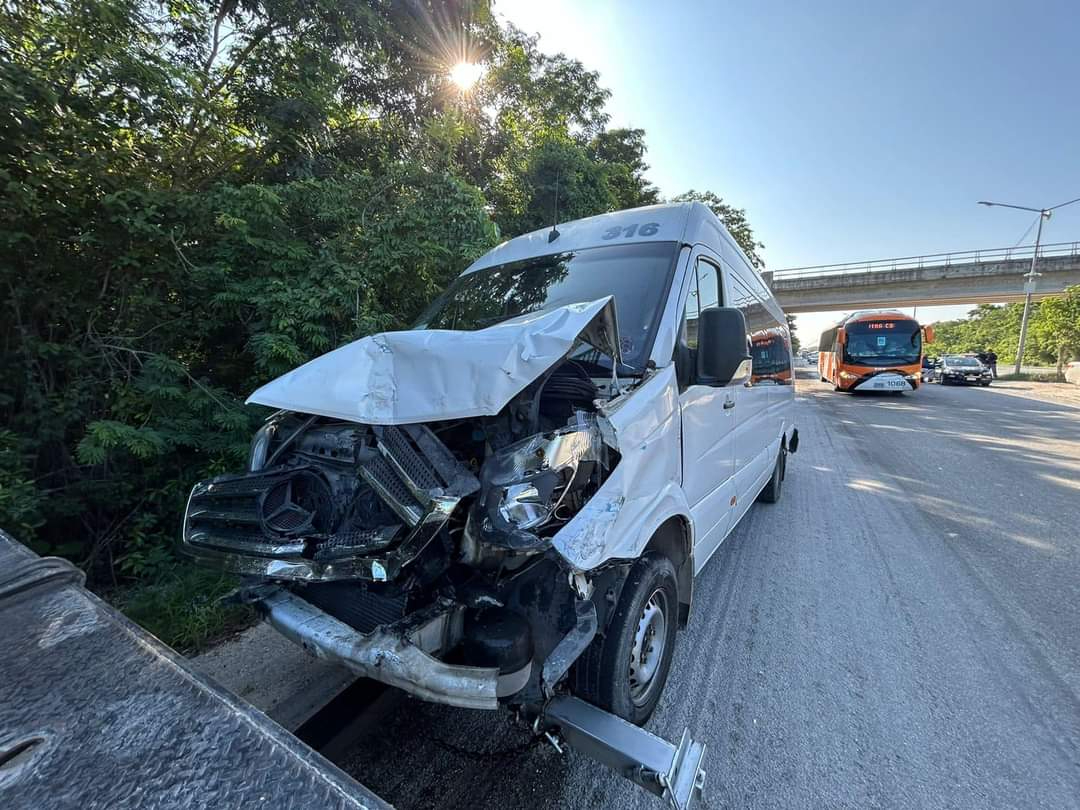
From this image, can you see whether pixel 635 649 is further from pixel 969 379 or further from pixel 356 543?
pixel 969 379

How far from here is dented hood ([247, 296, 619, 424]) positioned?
1806 millimetres

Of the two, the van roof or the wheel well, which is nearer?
the wheel well

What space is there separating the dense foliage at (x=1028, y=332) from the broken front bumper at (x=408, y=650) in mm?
35138

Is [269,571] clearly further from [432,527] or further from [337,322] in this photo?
[337,322]

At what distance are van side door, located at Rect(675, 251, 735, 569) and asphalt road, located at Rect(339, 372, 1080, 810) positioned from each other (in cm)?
71

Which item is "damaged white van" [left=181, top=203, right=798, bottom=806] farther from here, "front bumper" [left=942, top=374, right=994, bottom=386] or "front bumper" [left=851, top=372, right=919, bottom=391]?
"front bumper" [left=942, top=374, right=994, bottom=386]

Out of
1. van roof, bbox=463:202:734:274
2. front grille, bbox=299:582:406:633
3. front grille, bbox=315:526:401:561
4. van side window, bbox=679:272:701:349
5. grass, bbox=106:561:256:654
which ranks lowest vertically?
grass, bbox=106:561:256:654

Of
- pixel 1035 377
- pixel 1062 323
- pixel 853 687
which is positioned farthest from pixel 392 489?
pixel 1035 377

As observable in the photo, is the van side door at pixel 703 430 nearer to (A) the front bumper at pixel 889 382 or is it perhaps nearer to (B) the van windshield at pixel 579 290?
(B) the van windshield at pixel 579 290

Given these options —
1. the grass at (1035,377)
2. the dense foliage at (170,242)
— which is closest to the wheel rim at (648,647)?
the dense foliage at (170,242)

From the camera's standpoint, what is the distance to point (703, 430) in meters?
2.88

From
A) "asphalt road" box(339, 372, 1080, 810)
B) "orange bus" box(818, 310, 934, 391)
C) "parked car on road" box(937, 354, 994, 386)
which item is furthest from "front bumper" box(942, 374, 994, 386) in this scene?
"asphalt road" box(339, 372, 1080, 810)

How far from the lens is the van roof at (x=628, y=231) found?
2932 mm

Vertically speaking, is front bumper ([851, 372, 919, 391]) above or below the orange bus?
below
